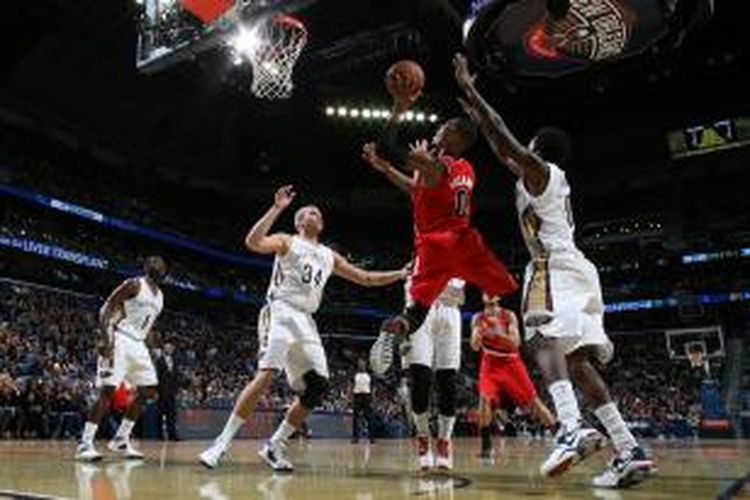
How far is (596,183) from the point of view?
36062 mm

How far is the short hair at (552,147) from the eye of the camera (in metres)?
5.45

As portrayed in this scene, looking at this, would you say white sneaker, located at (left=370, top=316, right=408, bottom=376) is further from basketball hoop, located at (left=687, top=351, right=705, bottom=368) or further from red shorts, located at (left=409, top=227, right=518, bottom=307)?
basketball hoop, located at (left=687, top=351, right=705, bottom=368)

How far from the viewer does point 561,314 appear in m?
4.84

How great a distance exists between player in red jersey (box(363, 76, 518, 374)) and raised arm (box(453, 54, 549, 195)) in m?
0.65

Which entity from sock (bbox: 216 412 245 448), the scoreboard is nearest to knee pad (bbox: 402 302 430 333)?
sock (bbox: 216 412 245 448)

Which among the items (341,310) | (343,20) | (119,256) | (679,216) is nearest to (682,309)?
(679,216)

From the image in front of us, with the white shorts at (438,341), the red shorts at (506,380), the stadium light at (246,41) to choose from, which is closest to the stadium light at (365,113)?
the stadium light at (246,41)

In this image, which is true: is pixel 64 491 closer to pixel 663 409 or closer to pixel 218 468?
pixel 218 468

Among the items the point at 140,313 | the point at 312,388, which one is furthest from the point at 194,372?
the point at 312,388

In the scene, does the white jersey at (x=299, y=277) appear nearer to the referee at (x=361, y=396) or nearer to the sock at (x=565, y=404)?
the sock at (x=565, y=404)

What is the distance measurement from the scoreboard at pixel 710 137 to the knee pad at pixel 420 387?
2678 cm

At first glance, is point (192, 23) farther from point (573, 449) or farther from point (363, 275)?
point (573, 449)

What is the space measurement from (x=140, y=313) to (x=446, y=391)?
3.98m

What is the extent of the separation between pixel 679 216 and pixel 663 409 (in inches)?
338
